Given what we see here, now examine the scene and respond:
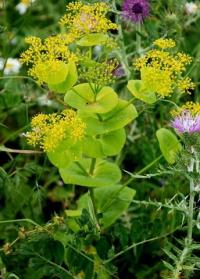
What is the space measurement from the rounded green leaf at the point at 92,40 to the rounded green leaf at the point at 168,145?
303mm

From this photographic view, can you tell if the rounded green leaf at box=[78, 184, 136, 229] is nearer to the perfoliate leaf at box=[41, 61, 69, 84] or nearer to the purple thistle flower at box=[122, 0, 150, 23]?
the perfoliate leaf at box=[41, 61, 69, 84]

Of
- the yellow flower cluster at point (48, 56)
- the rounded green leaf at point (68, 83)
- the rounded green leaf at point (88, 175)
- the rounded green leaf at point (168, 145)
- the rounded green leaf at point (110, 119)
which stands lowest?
the rounded green leaf at point (88, 175)

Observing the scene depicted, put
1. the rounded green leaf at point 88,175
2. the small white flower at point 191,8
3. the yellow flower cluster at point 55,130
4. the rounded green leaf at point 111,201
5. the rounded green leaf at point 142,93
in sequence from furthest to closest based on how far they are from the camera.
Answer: the small white flower at point 191,8 < the rounded green leaf at point 111,201 < the rounded green leaf at point 88,175 < the rounded green leaf at point 142,93 < the yellow flower cluster at point 55,130

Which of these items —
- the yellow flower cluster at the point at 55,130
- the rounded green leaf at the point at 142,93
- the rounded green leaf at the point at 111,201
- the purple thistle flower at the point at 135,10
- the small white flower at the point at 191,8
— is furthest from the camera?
the small white flower at the point at 191,8

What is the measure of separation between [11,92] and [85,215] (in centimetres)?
91

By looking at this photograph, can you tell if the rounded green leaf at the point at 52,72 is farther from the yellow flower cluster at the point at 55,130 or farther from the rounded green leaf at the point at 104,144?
the rounded green leaf at the point at 104,144

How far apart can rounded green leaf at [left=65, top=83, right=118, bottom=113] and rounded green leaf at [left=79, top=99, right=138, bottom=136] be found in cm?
3

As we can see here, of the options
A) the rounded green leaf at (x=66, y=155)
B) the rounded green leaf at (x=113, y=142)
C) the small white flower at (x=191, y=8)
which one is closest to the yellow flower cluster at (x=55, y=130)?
the rounded green leaf at (x=66, y=155)

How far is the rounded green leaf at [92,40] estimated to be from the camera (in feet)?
6.30

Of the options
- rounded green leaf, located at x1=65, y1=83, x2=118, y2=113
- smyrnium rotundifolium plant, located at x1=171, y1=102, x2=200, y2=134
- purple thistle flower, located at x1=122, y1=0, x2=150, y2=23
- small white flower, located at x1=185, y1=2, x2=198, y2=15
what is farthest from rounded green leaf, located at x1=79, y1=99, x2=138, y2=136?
small white flower, located at x1=185, y1=2, x2=198, y2=15

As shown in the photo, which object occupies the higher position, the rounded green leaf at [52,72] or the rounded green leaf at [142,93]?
the rounded green leaf at [52,72]

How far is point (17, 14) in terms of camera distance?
3738 mm

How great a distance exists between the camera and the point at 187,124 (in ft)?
6.15

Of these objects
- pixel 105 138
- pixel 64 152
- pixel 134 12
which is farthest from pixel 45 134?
pixel 134 12
